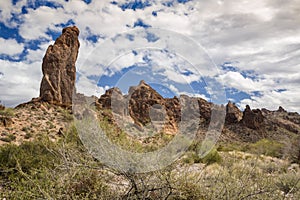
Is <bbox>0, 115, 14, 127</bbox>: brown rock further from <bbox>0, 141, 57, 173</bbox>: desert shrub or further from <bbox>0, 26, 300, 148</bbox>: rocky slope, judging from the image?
<bbox>0, 141, 57, 173</bbox>: desert shrub

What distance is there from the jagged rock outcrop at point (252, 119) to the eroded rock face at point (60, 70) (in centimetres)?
3491

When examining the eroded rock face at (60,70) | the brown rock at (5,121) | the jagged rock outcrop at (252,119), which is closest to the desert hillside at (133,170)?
the brown rock at (5,121)

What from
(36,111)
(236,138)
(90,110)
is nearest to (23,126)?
(36,111)

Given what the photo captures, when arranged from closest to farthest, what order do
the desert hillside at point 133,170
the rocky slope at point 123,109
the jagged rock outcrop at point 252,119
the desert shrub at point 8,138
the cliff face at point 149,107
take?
the desert hillside at point 133,170 → the cliff face at point 149,107 → the rocky slope at point 123,109 → the desert shrub at point 8,138 → the jagged rock outcrop at point 252,119

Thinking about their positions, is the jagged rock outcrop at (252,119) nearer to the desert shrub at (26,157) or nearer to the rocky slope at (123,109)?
the rocky slope at (123,109)

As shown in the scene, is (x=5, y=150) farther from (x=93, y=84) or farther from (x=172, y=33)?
(x=172, y=33)

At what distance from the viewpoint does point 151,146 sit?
18.1 ft

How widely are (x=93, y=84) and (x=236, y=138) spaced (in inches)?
1804

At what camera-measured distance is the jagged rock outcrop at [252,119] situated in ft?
190

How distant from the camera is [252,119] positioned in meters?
58.8

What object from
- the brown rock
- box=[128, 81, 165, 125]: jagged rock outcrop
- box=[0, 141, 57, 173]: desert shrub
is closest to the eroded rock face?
the brown rock

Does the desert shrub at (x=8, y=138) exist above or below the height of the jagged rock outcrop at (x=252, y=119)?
below

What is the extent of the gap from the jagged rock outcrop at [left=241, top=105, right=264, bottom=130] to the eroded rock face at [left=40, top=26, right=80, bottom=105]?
3491 cm

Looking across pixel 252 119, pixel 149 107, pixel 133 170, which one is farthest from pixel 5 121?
pixel 252 119
